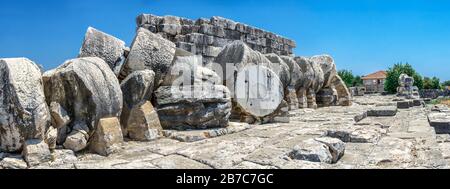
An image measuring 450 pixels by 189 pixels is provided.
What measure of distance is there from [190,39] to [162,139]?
20.6 feet

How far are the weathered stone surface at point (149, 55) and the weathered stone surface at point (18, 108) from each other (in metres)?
1.43

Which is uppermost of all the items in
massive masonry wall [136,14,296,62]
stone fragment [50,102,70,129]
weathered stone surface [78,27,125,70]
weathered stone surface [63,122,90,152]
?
massive masonry wall [136,14,296,62]

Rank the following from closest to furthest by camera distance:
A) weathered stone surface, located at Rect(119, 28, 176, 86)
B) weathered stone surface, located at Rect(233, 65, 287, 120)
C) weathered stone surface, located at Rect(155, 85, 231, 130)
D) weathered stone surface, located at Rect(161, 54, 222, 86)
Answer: weathered stone surface, located at Rect(119, 28, 176, 86) → weathered stone surface, located at Rect(155, 85, 231, 130) → weathered stone surface, located at Rect(161, 54, 222, 86) → weathered stone surface, located at Rect(233, 65, 287, 120)

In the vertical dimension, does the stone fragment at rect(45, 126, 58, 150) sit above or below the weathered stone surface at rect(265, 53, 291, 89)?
below

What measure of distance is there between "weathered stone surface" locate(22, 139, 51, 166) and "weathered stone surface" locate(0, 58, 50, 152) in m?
0.05

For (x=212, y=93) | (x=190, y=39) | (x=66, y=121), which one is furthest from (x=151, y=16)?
(x=66, y=121)

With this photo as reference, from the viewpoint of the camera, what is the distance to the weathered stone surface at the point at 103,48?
14.4 feet

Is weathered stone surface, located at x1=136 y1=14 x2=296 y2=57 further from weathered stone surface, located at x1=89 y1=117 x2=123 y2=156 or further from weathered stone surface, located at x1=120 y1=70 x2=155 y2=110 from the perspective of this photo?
weathered stone surface, located at x1=89 y1=117 x2=123 y2=156

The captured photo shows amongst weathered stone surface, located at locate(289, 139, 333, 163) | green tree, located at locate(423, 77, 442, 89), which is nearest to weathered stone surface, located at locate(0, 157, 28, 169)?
weathered stone surface, located at locate(289, 139, 333, 163)

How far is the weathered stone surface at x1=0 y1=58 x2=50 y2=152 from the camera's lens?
3.13 metres

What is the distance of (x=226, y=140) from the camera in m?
4.53

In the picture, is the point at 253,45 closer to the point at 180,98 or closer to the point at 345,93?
the point at 345,93

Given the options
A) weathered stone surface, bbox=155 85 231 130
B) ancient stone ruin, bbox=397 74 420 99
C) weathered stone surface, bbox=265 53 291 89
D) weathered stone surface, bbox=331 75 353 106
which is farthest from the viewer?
ancient stone ruin, bbox=397 74 420 99

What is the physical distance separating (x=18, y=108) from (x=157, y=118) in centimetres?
175
